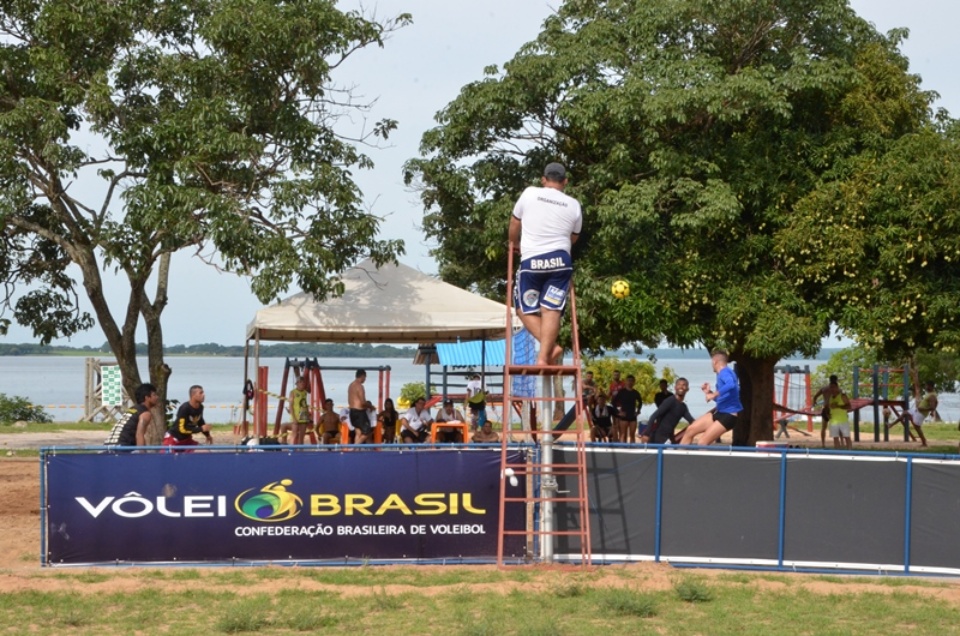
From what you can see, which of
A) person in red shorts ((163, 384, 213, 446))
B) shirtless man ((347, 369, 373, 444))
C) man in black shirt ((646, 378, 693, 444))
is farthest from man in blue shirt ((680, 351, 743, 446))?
shirtless man ((347, 369, 373, 444))

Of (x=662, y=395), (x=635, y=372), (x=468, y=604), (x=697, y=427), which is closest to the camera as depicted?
(x=468, y=604)

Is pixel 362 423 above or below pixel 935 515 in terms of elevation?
above

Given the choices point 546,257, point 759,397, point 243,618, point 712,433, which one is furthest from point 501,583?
point 759,397

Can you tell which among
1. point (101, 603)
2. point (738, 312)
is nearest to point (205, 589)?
point (101, 603)

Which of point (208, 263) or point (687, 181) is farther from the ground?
point (687, 181)

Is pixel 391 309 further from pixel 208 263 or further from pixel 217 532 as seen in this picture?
pixel 217 532

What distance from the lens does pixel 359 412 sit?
2080 cm

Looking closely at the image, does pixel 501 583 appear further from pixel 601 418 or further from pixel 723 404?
pixel 601 418

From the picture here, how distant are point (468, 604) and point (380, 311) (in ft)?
30.1

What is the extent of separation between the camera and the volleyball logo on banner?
138ft

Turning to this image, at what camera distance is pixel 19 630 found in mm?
9484

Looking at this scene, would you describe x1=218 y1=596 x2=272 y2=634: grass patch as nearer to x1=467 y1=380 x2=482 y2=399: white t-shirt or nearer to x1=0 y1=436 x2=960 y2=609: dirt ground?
x1=0 y1=436 x2=960 y2=609: dirt ground

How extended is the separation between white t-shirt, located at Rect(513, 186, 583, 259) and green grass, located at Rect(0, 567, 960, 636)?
315 centimetres

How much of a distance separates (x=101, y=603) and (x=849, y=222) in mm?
16007
